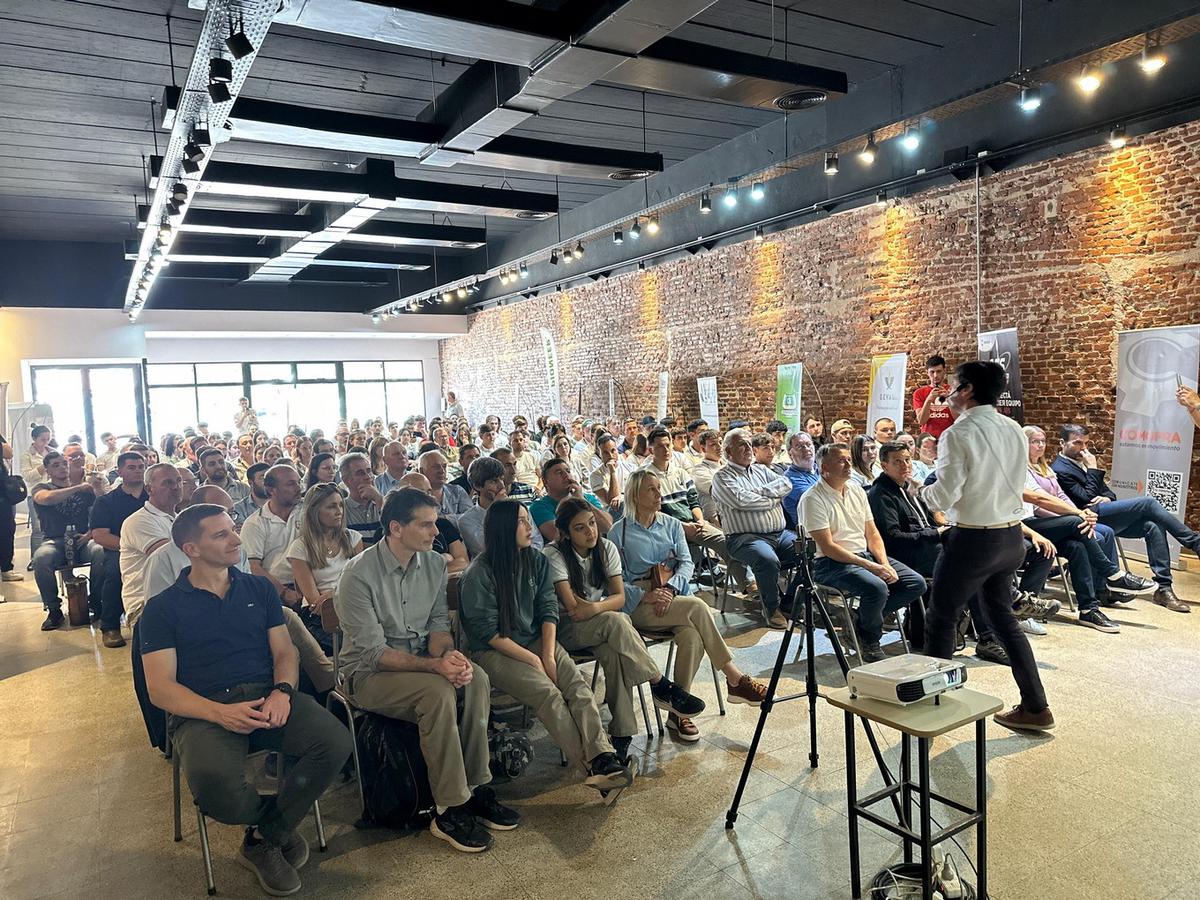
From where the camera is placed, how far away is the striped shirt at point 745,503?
212 inches

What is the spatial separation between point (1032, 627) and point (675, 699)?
2.81 metres

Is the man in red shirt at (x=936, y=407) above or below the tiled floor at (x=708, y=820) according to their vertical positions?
above

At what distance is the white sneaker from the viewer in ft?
16.4

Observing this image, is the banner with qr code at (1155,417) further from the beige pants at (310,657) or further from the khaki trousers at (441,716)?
the beige pants at (310,657)

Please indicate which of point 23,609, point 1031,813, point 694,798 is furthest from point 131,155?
point 1031,813

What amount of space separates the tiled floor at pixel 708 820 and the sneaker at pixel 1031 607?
1.06 m

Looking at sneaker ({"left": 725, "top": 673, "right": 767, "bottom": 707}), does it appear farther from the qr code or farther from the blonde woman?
the qr code

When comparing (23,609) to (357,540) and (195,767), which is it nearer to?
(357,540)

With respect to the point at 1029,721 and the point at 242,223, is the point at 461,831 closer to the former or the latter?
the point at 1029,721

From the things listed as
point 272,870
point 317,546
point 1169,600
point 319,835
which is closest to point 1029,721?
point 1169,600

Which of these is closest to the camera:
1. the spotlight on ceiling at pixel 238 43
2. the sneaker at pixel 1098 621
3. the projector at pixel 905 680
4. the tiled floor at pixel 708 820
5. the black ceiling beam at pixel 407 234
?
the projector at pixel 905 680

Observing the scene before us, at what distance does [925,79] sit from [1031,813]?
6.49 metres

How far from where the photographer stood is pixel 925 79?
719 cm

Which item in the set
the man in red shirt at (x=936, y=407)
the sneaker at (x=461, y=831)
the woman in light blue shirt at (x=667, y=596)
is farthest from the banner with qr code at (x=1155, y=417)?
the sneaker at (x=461, y=831)
